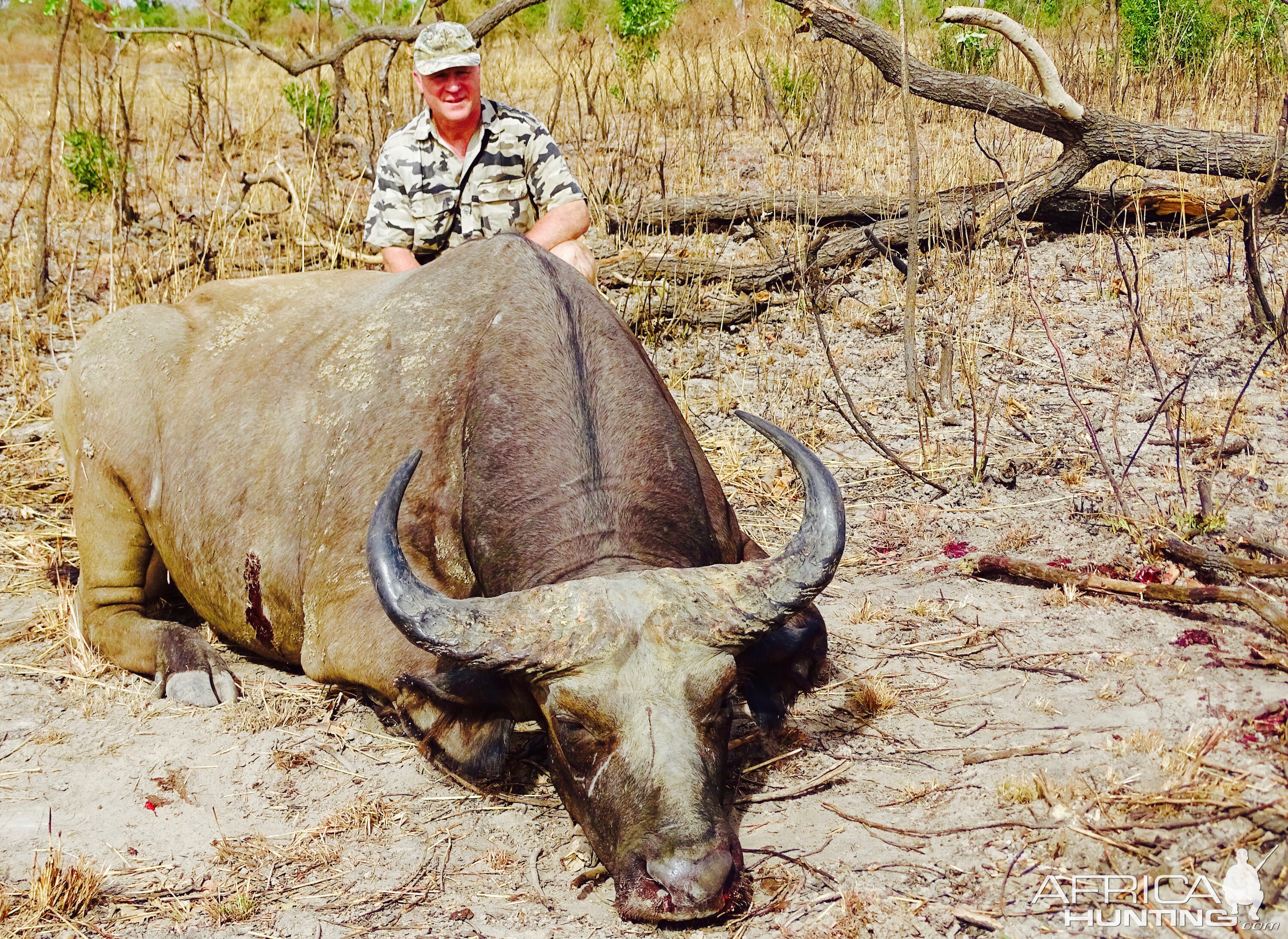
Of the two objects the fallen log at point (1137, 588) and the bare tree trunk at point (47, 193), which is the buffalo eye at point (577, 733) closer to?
the fallen log at point (1137, 588)

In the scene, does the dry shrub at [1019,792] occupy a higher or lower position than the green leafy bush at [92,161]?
lower

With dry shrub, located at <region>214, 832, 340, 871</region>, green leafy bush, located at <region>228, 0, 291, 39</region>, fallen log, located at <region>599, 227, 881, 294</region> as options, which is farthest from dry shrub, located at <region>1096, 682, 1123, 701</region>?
green leafy bush, located at <region>228, 0, 291, 39</region>

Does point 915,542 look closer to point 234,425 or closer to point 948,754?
point 948,754

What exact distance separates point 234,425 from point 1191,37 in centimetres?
1132

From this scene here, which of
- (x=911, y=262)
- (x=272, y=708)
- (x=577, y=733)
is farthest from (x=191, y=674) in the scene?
(x=911, y=262)

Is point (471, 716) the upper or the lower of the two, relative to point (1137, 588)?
lower

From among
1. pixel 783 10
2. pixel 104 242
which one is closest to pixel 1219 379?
pixel 104 242

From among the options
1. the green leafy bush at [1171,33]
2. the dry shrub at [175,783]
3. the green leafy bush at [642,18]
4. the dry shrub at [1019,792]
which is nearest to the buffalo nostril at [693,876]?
the dry shrub at [1019,792]

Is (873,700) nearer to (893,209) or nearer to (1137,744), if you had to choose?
(1137,744)

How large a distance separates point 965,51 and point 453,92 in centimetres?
805

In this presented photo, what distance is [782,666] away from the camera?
155 inches

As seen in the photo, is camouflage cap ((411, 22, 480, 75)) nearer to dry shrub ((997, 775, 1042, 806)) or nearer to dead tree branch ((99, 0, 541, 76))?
dead tree branch ((99, 0, 541, 76))

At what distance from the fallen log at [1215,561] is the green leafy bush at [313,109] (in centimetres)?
→ 780

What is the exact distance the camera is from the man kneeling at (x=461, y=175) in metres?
6.25
